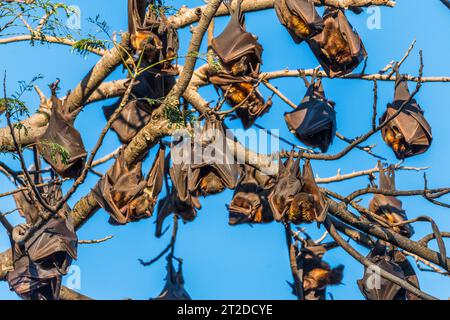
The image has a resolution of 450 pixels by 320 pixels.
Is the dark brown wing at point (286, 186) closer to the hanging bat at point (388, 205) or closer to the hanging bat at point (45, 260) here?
the hanging bat at point (388, 205)

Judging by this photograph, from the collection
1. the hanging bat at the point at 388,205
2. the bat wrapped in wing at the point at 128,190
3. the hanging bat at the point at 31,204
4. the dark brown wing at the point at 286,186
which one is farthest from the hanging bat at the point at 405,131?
the hanging bat at the point at 31,204

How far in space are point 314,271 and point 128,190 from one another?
3.42m

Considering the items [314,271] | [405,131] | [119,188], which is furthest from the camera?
[314,271]

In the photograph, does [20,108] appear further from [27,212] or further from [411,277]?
[411,277]

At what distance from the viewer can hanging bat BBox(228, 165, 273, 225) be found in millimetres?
10594

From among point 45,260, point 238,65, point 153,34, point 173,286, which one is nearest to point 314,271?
point 173,286

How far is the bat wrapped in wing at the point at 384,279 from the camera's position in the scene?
9.62 metres

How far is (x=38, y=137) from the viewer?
352 inches

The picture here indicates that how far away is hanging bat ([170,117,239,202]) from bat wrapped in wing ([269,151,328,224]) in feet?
1.70

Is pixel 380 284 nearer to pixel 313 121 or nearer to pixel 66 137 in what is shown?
pixel 313 121

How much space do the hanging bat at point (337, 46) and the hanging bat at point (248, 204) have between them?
167 cm

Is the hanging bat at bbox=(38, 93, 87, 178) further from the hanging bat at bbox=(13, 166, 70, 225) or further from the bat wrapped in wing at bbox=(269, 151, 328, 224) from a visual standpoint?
the bat wrapped in wing at bbox=(269, 151, 328, 224)

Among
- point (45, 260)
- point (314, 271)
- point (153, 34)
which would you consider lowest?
point (45, 260)

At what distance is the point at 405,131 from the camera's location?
438 inches
